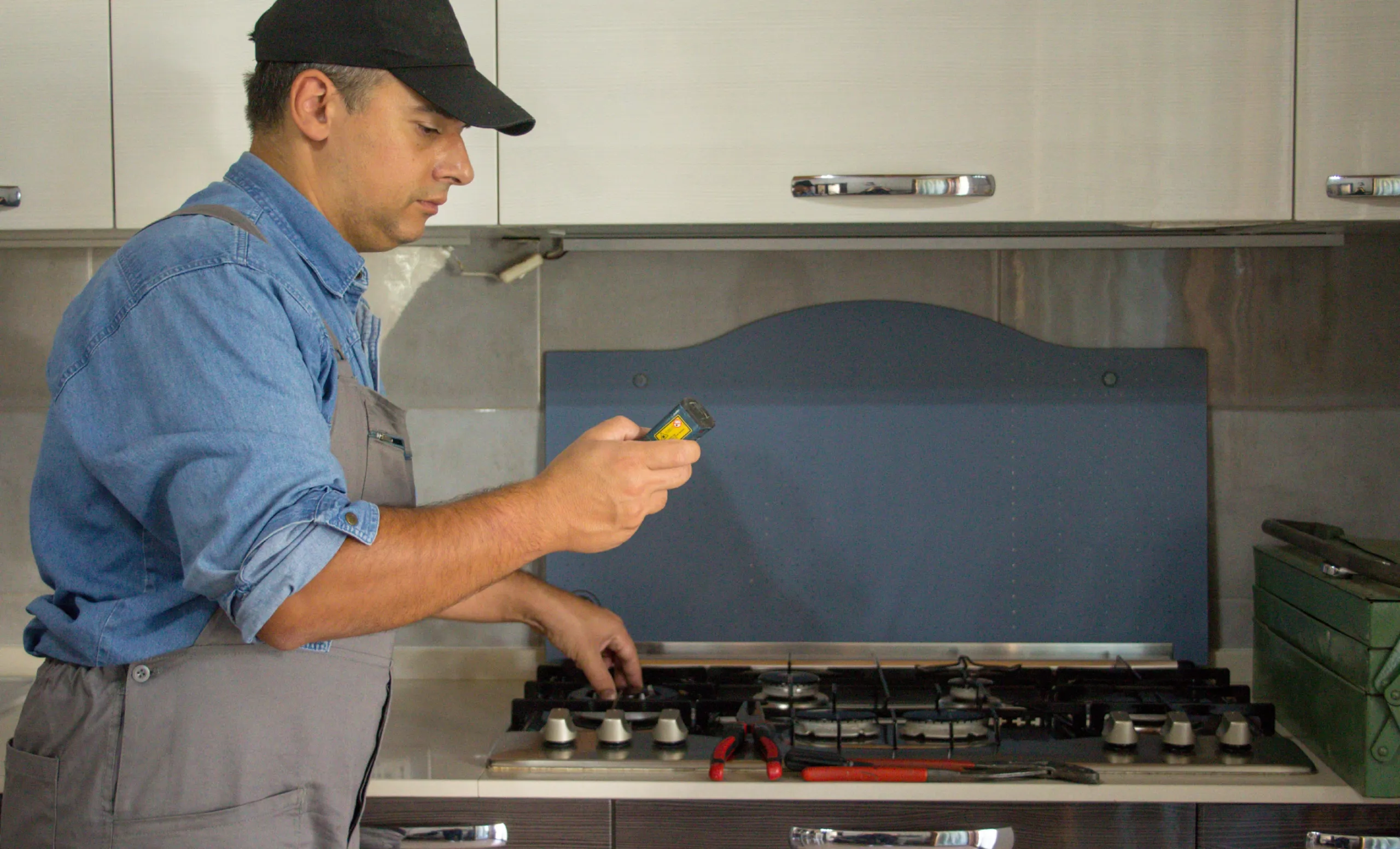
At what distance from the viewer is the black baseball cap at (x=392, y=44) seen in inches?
42.1

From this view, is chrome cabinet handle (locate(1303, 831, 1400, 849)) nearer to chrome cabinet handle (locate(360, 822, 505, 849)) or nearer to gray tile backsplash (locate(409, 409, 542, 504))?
chrome cabinet handle (locate(360, 822, 505, 849))

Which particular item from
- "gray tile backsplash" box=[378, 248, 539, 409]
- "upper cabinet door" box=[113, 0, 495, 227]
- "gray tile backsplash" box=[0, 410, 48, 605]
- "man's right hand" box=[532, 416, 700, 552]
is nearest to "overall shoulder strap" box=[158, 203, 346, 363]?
"man's right hand" box=[532, 416, 700, 552]

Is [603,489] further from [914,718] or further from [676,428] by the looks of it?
[914,718]

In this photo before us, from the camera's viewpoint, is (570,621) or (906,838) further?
(570,621)

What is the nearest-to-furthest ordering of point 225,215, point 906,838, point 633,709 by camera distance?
point 225,215
point 906,838
point 633,709

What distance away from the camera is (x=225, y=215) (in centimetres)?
105

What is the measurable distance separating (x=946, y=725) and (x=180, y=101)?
50.1 inches

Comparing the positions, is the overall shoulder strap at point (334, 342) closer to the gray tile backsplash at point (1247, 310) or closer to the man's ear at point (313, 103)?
the man's ear at point (313, 103)

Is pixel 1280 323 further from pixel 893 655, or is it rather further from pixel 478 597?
pixel 478 597

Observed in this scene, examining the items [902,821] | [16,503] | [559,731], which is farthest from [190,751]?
[16,503]

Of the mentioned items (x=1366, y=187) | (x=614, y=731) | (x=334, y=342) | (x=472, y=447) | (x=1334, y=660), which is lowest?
(x=614, y=731)

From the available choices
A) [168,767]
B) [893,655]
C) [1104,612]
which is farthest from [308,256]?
[1104,612]

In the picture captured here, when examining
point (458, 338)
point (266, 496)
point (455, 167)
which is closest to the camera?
point (266, 496)

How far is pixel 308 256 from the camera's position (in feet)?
3.73
